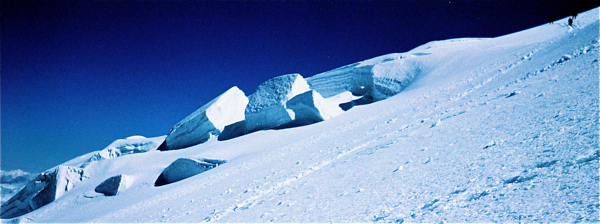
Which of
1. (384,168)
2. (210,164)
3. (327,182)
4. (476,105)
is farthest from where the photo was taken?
(210,164)

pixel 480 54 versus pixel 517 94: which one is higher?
pixel 480 54

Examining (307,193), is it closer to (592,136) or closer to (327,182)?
(327,182)

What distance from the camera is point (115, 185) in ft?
23.8

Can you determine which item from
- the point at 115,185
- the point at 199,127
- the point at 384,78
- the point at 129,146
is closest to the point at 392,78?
the point at 384,78

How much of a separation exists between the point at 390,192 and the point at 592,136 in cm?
120

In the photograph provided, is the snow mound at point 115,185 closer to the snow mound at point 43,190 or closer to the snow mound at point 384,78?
the snow mound at point 43,190

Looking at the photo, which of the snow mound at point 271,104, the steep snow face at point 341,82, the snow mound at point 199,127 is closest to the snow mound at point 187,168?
the snow mound at point 271,104

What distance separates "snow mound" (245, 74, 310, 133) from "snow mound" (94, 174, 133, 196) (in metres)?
3.58

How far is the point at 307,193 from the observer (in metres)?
2.53

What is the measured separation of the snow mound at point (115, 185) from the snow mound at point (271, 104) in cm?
358

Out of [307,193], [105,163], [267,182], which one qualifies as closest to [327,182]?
[307,193]

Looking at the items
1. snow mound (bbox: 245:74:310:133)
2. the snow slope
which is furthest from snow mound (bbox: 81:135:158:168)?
the snow slope

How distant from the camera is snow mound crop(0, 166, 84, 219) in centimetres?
834

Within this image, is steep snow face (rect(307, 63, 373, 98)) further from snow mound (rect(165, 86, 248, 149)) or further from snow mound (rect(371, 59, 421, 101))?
snow mound (rect(165, 86, 248, 149))
